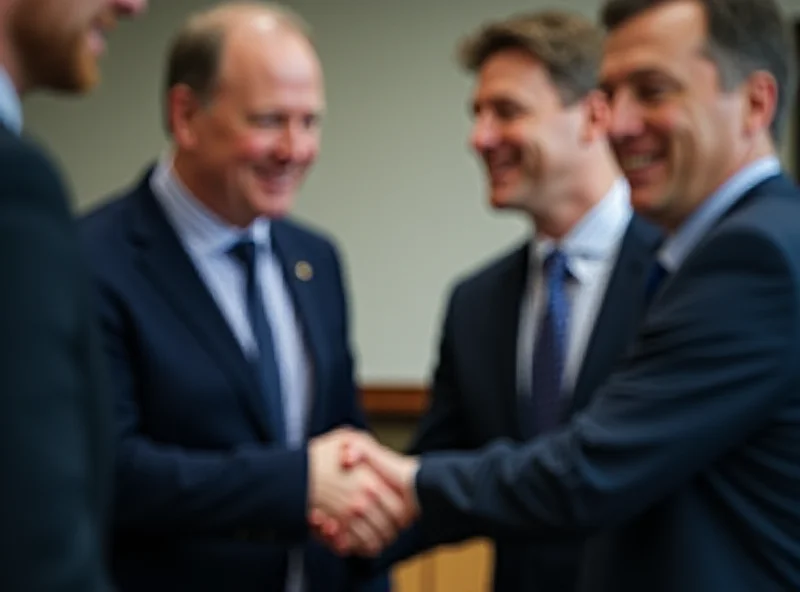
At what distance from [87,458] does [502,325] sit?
1.38 meters

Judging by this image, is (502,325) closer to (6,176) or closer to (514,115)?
(514,115)

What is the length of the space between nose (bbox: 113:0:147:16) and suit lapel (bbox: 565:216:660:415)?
108cm

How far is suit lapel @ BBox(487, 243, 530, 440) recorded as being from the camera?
2.40 metres

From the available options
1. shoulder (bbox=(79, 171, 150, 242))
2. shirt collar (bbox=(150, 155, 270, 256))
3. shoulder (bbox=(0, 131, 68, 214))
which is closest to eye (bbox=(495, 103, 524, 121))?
shirt collar (bbox=(150, 155, 270, 256))

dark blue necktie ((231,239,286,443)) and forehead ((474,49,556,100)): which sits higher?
forehead ((474,49,556,100))

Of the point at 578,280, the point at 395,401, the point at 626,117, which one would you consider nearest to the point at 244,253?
the point at 578,280

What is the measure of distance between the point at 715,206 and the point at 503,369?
2.11 ft

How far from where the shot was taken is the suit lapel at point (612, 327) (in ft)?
7.38

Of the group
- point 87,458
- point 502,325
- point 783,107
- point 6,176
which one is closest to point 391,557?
point 502,325

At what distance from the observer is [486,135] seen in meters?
2.66

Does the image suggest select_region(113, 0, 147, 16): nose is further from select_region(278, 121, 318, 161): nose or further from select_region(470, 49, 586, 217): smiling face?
select_region(470, 49, 586, 217): smiling face

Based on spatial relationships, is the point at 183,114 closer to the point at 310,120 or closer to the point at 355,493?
the point at 310,120

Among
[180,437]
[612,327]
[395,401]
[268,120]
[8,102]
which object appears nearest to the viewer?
[8,102]

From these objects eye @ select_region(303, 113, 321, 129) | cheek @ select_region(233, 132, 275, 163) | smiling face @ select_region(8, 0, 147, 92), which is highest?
smiling face @ select_region(8, 0, 147, 92)
